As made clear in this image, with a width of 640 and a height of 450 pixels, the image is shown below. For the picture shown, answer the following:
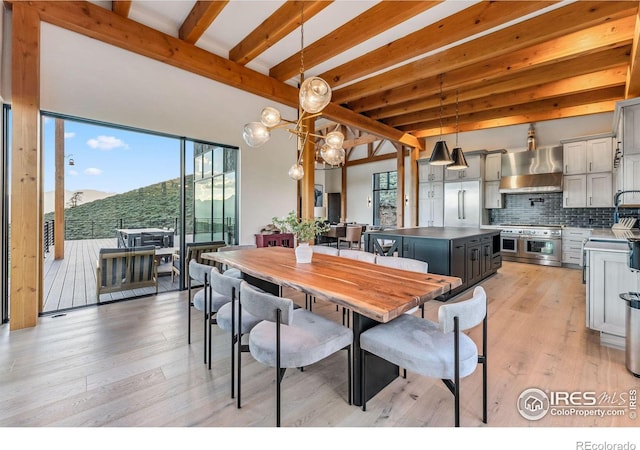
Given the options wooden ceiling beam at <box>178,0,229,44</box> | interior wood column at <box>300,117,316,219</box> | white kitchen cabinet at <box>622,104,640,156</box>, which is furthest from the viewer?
interior wood column at <box>300,117,316,219</box>

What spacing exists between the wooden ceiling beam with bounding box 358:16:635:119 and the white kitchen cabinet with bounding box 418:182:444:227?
9.55 feet

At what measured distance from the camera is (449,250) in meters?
3.68

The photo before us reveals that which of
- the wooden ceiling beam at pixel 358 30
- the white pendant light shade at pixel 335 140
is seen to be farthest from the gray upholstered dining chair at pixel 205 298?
the wooden ceiling beam at pixel 358 30

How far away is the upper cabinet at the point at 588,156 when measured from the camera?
17.5ft

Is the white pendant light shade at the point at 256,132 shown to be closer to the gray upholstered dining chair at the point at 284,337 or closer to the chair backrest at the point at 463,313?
the gray upholstered dining chair at the point at 284,337

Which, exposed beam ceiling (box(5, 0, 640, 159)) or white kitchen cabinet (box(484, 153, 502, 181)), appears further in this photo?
white kitchen cabinet (box(484, 153, 502, 181))

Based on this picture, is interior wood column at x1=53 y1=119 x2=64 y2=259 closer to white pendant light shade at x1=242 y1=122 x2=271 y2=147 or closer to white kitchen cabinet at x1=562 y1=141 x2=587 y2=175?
white pendant light shade at x1=242 y1=122 x2=271 y2=147

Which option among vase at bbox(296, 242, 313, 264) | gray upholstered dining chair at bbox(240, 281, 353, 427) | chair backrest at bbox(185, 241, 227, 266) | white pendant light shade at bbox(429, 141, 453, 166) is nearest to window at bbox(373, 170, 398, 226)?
white pendant light shade at bbox(429, 141, 453, 166)

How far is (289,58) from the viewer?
13.7 ft

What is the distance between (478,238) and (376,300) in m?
3.69

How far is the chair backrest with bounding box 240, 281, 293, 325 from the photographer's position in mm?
1435

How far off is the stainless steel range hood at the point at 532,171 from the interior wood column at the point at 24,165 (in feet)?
25.7

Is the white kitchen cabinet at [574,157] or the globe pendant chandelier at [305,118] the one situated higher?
the white kitchen cabinet at [574,157]
